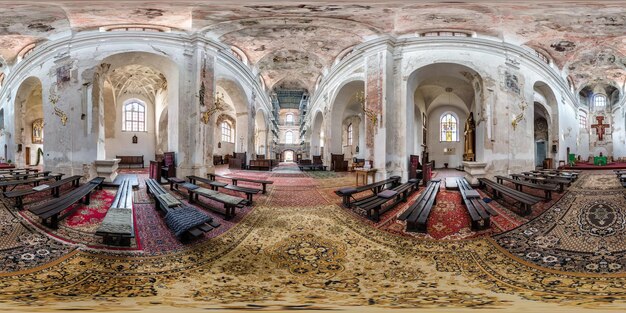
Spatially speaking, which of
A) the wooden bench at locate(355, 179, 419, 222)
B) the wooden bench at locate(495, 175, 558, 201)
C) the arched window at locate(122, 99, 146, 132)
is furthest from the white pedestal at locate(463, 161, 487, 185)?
the arched window at locate(122, 99, 146, 132)

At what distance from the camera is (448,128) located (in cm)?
490

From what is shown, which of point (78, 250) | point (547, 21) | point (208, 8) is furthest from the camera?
point (547, 21)

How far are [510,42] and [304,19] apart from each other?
5.61 feet

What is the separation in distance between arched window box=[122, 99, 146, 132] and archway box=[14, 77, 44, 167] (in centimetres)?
947

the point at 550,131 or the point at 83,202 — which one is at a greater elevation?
the point at 550,131

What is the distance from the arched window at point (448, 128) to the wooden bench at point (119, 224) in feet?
15.2

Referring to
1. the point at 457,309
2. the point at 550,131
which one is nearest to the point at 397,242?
the point at 457,309

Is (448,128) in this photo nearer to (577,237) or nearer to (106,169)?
(577,237)

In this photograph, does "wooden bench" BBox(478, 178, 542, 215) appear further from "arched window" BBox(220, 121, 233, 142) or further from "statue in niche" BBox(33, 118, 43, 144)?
"arched window" BBox(220, 121, 233, 142)

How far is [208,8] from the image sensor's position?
1622mm

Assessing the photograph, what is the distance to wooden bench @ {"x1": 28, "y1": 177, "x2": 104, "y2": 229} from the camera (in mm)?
1574

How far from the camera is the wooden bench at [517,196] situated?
1836mm

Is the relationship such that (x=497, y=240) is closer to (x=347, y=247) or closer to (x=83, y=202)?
(x=347, y=247)

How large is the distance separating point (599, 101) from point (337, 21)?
2778 mm
